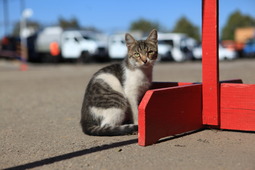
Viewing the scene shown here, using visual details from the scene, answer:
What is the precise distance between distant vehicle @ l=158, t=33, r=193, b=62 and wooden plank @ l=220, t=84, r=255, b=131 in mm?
25093

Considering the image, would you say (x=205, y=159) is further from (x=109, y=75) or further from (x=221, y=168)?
(x=109, y=75)

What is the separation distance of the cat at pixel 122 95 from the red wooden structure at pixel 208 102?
524 millimetres

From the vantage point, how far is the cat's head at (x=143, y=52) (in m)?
4.65

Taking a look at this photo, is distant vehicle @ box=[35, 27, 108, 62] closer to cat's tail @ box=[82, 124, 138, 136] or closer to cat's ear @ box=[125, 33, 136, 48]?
cat's ear @ box=[125, 33, 136, 48]

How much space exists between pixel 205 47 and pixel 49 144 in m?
2.48

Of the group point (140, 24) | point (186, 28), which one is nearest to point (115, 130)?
point (186, 28)

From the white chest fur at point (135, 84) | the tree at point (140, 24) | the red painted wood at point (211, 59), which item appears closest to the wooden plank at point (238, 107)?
the red painted wood at point (211, 59)

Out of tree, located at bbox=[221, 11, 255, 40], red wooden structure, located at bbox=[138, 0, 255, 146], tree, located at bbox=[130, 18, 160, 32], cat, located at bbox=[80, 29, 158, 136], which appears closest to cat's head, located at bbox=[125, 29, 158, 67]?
cat, located at bbox=[80, 29, 158, 136]

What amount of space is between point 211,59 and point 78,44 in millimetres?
24355

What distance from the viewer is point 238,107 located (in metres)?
4.44

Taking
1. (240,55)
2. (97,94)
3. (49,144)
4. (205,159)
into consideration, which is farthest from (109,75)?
(240,55)

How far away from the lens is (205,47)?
4574mm

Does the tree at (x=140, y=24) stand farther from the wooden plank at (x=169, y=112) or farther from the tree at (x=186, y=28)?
the wooden plank at (x=169, y=112)

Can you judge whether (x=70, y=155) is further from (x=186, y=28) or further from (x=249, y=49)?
(x=186, y=28)
